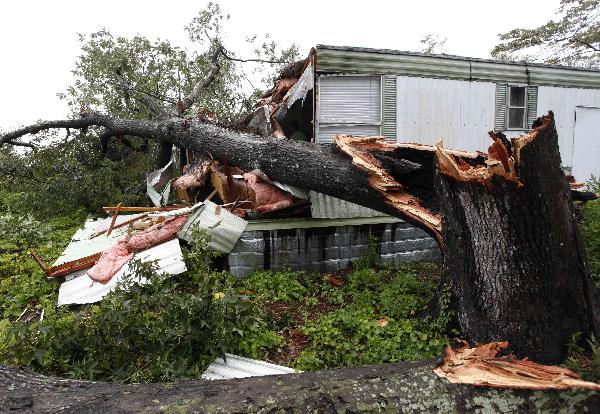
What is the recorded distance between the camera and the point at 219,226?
18.4 feet

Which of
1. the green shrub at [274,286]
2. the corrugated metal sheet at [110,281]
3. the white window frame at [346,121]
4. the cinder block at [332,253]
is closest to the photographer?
the corrugated metal sheet at [110,281]

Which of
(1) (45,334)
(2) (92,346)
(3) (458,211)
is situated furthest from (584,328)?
(1) (45,334)

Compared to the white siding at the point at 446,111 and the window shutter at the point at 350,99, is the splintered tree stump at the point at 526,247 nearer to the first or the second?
the window shutter at the point at 350,99

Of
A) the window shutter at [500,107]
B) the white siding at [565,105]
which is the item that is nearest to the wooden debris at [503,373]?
the window shutter at [500,107]

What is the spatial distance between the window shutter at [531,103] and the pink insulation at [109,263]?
784 centimetres

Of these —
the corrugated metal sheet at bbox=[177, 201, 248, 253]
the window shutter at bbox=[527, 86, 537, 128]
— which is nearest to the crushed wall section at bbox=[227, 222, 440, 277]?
the corrugated metal sheet at bbox=[177, 201, 248, 253]

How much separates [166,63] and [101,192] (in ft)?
13.2

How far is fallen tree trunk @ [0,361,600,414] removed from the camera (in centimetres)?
194

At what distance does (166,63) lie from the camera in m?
11.2

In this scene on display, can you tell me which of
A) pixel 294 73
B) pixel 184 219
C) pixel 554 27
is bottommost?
pixel 184 219

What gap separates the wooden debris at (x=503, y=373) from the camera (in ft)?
6.57

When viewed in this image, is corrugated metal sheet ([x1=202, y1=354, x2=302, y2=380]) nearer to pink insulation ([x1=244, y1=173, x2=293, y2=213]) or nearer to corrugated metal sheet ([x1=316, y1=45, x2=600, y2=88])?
pink insulation ([x1=244, y1=173, x2=293, y2=213])

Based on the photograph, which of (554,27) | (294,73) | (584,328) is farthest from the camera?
(554,27)

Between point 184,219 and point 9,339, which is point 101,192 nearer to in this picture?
point 184,219
